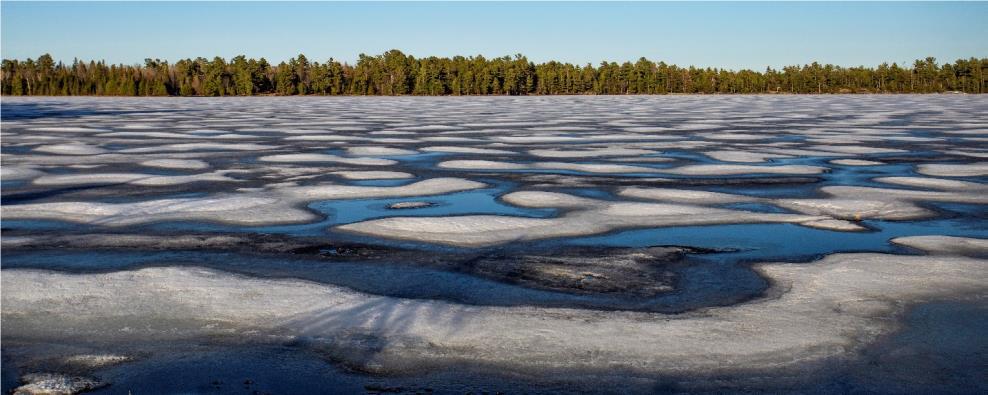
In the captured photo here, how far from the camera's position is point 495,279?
119 inches

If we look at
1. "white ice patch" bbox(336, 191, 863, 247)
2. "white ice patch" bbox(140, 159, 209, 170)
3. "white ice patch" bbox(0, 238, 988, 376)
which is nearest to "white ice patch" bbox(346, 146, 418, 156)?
"white ice patch" bbox(140, 159, 209, 170)

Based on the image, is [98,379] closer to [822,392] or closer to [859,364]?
[822,392]

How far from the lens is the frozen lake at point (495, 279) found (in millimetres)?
2133

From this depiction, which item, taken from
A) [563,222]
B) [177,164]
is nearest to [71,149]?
[177,164]

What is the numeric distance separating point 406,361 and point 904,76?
175ft

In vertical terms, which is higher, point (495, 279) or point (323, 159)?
point (323, 159)

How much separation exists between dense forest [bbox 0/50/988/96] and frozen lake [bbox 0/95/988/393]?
40980mm

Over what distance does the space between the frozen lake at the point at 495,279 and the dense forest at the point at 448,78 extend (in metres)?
41.0

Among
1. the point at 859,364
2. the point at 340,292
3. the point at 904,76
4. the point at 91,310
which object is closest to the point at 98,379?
the point at 91,310

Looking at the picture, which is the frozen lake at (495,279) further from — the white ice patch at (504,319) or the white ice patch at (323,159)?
the white ice patch at (323,159)

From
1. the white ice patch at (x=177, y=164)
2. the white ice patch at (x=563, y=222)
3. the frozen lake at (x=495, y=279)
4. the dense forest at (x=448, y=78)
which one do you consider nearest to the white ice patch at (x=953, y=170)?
the frozen lake at (x=495, y=279)

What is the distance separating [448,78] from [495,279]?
46.4m

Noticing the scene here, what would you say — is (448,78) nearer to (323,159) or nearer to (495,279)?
(323,159)

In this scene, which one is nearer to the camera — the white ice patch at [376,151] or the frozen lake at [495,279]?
the frozen lake at [495,279]
